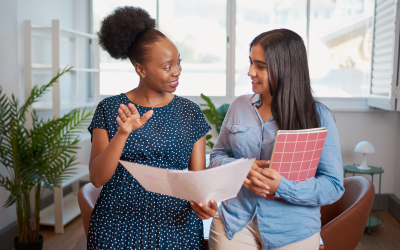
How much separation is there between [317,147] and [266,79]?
32 centimetres

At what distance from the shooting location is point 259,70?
1.40 m

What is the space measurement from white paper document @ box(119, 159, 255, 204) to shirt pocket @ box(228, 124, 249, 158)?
37 centimetres

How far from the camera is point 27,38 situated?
3098 millimetres

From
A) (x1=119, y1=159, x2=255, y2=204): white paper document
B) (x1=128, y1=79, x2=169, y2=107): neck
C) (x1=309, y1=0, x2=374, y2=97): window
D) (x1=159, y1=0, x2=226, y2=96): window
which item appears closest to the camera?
(x1=119, y1=159, x2=255, y2=204): white paper document

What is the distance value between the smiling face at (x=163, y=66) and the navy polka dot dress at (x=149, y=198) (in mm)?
114

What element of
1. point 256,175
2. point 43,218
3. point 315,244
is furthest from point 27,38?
point 315,244

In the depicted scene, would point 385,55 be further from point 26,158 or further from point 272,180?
point 26,158

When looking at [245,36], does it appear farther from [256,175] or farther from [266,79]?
[256,175]

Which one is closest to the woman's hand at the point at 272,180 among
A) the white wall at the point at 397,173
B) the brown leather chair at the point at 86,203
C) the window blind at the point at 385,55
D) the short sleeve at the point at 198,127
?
the short sleeve at the point at 198,127

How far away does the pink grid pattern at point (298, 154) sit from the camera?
3.98ft

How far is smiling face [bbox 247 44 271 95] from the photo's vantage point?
1386 millimetres

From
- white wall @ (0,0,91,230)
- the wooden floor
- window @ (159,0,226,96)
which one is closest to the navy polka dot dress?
the wooden floor

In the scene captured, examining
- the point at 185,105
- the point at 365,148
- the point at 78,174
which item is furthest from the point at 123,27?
the point at 365,148

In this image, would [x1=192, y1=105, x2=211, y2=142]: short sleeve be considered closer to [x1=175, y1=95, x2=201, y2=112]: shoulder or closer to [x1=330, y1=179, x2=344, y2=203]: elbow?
[x1=175, y1=95, x2=201, y2=112]: shoulder
